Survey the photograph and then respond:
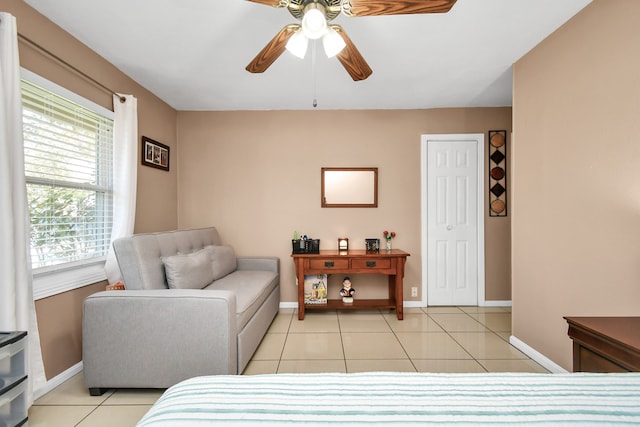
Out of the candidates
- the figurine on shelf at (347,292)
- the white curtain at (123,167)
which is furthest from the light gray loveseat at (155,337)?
the figurine on shelf at (347,292)

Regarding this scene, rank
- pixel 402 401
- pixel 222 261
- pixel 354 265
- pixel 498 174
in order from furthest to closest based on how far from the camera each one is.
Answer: pixel 498 174 < pixel 354 265 < pixel 222 261 < pixel 402 401

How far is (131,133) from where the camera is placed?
266 cm

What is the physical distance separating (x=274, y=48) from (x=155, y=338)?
1.91 m

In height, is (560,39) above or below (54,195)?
above

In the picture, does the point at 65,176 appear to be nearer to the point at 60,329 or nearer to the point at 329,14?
the point at 60,329

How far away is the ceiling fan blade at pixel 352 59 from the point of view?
65.3 inches

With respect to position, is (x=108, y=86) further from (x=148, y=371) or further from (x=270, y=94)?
(x=148, y=371)

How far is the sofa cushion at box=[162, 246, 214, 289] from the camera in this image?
2.28 meters

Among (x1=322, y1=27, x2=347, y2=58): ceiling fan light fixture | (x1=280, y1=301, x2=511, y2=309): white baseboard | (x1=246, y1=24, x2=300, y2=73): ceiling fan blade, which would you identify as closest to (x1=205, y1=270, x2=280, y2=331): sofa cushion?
(x1=280, y1=301, x2=511, y2=309): white baseboard

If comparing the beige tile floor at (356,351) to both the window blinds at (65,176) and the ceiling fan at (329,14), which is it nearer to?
the window blinds at (65,176)

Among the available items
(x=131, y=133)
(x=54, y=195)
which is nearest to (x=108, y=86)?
(x=131, y=133)

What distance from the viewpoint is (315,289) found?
348 centimetres

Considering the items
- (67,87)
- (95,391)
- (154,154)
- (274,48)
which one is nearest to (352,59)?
(274,48)

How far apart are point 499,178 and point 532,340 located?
1993mm
